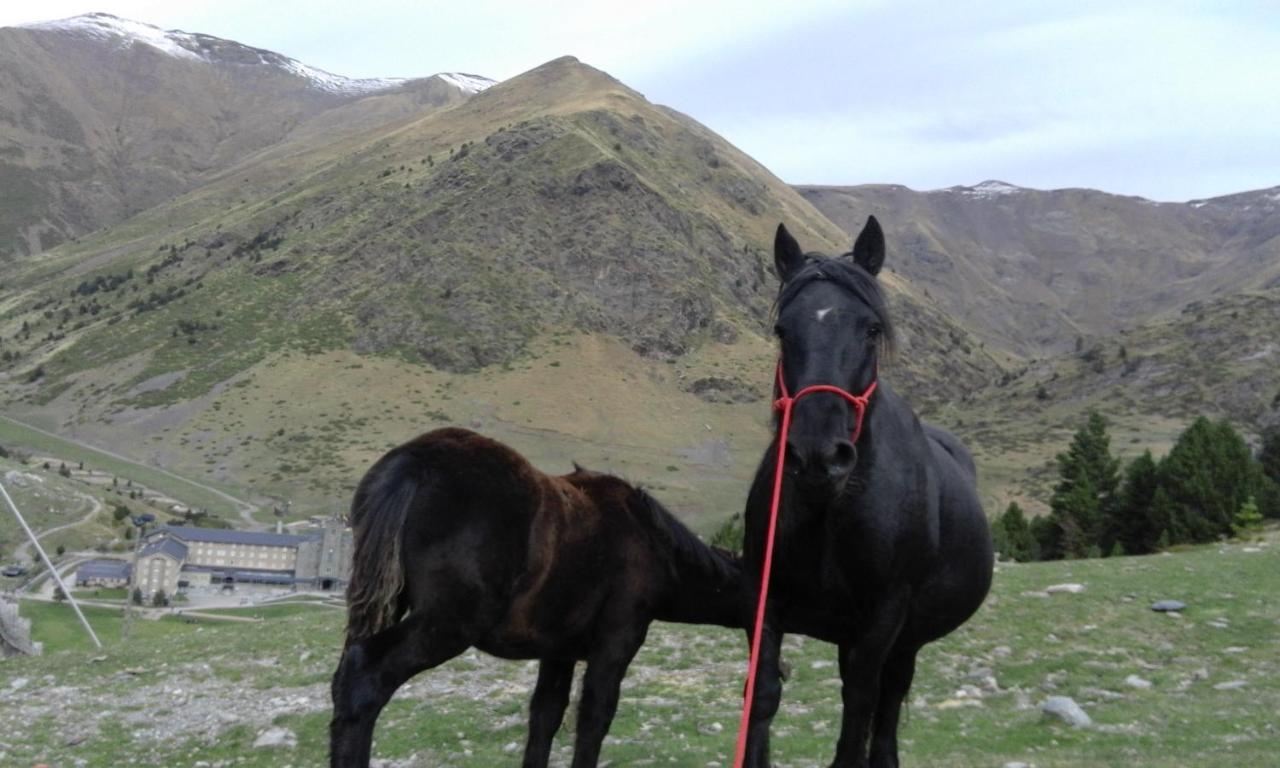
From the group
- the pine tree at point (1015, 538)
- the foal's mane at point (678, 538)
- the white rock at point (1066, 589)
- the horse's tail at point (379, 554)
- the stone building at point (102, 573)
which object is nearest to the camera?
the horse's tail at point (379, 554)

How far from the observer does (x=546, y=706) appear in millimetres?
7277

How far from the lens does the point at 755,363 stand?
14400cm

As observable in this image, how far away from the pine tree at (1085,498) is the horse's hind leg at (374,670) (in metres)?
29.4

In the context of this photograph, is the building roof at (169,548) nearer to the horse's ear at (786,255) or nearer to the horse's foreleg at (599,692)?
the horse's foreleg at (599,692)

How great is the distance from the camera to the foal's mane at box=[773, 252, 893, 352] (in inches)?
191

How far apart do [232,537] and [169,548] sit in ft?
21.8

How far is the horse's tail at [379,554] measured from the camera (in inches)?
245

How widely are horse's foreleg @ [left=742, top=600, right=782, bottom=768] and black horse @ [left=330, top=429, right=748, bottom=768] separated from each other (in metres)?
0.43

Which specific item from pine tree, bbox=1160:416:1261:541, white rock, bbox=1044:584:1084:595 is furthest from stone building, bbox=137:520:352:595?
white rock, bbox=1044:584:1084:595

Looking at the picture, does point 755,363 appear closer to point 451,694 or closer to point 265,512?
point 265,512

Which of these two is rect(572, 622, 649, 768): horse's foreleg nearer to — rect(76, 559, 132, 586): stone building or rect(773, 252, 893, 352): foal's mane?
rect(773, 252, 893, 352): foal's mane

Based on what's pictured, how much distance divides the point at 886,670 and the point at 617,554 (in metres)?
2.03

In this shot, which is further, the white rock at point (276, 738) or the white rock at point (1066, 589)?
the white rock at point (1066, 589)

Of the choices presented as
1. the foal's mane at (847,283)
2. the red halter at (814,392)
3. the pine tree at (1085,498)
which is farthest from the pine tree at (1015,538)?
the red halter at (814,392)
